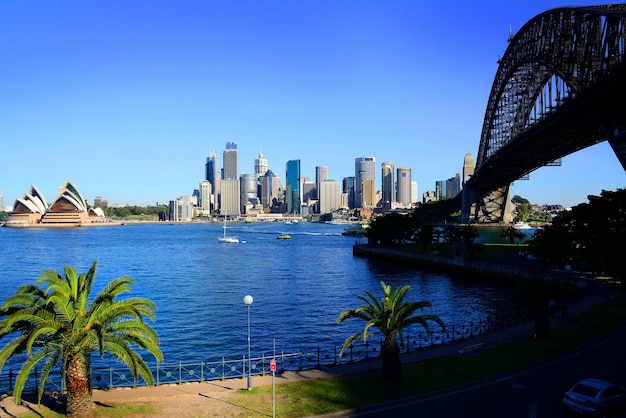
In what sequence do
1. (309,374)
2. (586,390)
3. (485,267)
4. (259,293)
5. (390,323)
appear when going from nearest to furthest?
(586,390), (390,323), (309,374), (259,293), (485,267)

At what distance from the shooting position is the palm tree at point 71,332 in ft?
60.0

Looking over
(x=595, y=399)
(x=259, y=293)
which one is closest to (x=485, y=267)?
(x=259, y=293)

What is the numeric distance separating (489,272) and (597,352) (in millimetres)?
43740

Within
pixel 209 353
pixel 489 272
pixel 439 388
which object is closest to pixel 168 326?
pixel 209 353

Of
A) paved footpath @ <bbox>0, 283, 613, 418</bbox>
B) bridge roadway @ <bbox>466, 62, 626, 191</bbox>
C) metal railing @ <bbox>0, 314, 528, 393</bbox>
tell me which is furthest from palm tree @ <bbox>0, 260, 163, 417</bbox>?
bridge roadway @ <bbox>466, 62, 626, 191</bbox>

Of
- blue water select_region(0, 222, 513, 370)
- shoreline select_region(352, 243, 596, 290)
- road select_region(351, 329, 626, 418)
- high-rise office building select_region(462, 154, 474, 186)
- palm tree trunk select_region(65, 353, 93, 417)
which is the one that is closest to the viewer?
palm tree trunk select_region(65, 353, 93, 417)

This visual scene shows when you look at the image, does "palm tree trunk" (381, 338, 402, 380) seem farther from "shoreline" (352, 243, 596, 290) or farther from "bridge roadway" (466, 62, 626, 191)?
"bridge roadway" (466, 62, 626, 191)

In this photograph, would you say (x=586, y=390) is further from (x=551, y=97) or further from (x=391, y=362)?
(x=551, y=97)

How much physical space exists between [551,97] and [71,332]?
287 ft

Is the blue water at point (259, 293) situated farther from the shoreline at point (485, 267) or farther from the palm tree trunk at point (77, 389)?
the palm tree trunk at point (77, 389)

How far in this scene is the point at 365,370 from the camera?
23.9 meters


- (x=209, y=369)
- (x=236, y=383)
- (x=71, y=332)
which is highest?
(x=71, y=332)

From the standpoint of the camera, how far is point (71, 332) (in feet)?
61.6

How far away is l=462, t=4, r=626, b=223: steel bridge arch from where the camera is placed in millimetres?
53469
